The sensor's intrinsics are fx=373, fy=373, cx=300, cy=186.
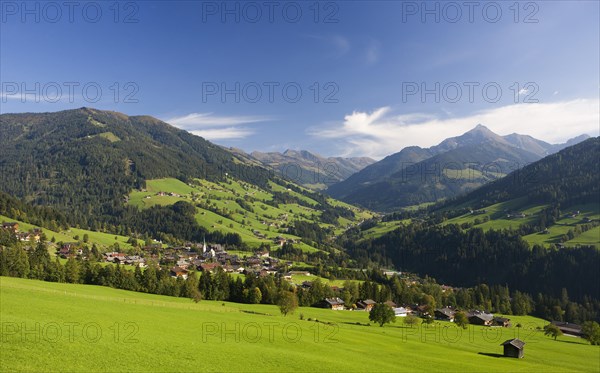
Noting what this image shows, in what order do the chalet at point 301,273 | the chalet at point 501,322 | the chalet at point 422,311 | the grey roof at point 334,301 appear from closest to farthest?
the chalet at point 501,322, the grey roof at point 334,301, the chalet at point 422,311, the chalet at point 301,273

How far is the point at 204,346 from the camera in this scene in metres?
38.0

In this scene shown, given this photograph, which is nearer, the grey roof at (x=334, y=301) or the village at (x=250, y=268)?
the village at (x=250, y=268)

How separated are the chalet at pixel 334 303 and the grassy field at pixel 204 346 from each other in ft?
119

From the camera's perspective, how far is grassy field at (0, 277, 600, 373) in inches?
1131

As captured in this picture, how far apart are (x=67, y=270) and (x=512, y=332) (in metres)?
107

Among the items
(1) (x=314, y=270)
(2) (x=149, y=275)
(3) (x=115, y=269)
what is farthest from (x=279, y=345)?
(1) (x=314, y=270)

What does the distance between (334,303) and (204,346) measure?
75.1 meters

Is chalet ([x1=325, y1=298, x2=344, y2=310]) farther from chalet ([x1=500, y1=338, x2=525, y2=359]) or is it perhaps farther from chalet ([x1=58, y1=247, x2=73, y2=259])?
chalet ([x1=58, y1=247, x2=73, y2=259])

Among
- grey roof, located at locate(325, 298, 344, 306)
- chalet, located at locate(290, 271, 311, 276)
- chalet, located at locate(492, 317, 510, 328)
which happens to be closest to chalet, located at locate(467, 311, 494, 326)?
chalet, located at locate(492, 317, 510, 328)

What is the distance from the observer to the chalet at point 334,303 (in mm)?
108062

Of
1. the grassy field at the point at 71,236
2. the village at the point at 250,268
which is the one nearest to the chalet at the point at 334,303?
the village at the point at 250,268

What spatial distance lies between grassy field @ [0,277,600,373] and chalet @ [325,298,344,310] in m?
36.2

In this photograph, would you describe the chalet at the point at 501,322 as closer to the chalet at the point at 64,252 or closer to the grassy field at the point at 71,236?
the chalet at the point at 64,252

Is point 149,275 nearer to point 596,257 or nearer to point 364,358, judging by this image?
point 364,358
